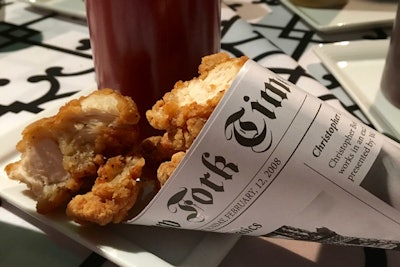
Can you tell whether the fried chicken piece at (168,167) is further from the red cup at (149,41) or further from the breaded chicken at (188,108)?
the red cup at (149,41)

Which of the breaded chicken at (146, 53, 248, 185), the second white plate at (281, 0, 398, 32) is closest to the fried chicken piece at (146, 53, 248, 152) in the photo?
the breaded chicken at (146, 53, 248, 185)

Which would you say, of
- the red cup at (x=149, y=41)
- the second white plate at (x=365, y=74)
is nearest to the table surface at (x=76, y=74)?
the second white plate at (x=365, y=74)

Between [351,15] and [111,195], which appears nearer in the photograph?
[111,195]

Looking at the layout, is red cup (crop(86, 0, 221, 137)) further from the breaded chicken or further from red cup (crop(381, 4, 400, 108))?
red cup (crop(381, 4, 400, 108))

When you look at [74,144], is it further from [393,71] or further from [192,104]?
[393,71]

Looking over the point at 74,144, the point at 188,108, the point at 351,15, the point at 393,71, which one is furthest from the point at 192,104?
the point at 351,15

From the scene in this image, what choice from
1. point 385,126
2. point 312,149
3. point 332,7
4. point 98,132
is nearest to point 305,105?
point 312,149
